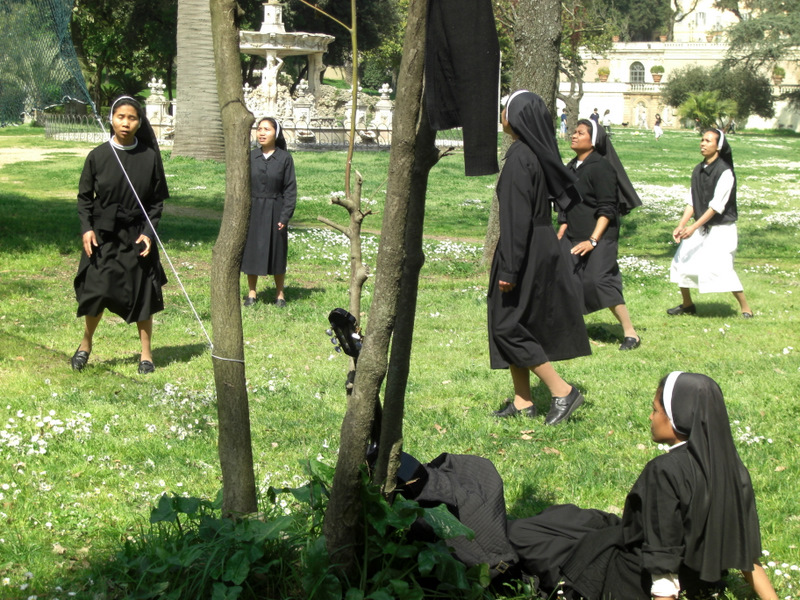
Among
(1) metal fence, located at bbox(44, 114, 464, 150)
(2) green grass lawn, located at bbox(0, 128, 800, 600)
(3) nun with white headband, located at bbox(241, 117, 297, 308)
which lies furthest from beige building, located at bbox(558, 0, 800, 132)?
(3) nun with white headband, located at bbox(241, 117, 297, 308)

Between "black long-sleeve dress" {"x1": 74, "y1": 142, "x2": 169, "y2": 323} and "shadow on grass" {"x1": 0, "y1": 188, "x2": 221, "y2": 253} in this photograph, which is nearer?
"black long-sleeve dress" {"x1": 74, "y1": 142, "x2": 169, "y2": 323}

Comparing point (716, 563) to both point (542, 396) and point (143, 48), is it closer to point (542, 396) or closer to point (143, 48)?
point (542, 396)

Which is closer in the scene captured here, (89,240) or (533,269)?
(533,269)

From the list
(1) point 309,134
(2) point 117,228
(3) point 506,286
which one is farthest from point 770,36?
(3) point 506,286

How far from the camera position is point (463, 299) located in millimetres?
11203

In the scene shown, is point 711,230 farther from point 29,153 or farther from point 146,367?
point 29,153

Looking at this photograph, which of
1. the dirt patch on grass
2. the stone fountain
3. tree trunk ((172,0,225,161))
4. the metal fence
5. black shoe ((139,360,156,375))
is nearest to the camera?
black shoe ((139,360,156,375))

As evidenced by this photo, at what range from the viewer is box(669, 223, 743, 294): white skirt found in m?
10.1

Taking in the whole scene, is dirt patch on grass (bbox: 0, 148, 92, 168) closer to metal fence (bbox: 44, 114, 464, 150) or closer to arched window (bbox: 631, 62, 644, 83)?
metal fence (bbox: 44, 114, 464, 150)

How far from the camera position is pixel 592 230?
859 centimetres

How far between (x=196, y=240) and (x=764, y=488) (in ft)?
33.5

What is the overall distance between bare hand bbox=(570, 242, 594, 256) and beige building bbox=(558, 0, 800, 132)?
222 ft

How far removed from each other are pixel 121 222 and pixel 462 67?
4857 mm

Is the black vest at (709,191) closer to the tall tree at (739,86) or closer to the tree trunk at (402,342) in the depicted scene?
the tree trunk at (402,342)
